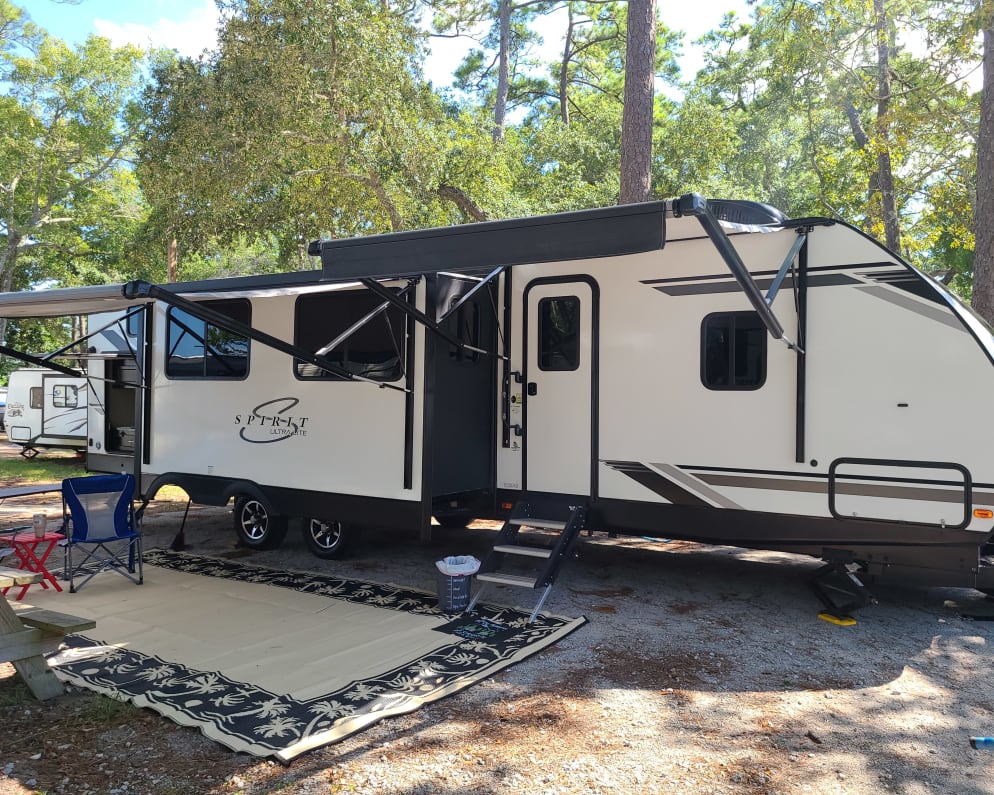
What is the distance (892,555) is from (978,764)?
Result: 1.72 metres

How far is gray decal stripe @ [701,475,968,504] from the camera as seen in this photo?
4.65 metres

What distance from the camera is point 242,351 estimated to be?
7012 mm

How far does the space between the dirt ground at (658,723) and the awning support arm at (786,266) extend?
2087 millimetres

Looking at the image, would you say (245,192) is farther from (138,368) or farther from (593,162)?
(593,162)

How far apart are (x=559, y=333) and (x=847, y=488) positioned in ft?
7.40

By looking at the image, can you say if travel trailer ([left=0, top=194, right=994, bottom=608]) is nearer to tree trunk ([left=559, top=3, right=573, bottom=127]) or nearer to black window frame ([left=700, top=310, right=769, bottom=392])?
black window frame ([left=700, top=310, right=769, bottom=392])

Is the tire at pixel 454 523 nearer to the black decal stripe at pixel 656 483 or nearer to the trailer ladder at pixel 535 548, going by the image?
the trailer ladder at pixel 535 548

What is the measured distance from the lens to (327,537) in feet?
22.4

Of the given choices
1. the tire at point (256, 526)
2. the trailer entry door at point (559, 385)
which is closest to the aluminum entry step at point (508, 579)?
the trailer entry door at point (559, 385)

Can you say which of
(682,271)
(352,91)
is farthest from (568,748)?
(352,91)

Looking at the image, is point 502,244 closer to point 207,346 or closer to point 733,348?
point 733,348

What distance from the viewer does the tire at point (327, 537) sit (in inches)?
264

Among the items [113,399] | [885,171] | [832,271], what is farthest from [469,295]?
[885,171]

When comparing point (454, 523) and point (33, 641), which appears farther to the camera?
point (454, 523)
